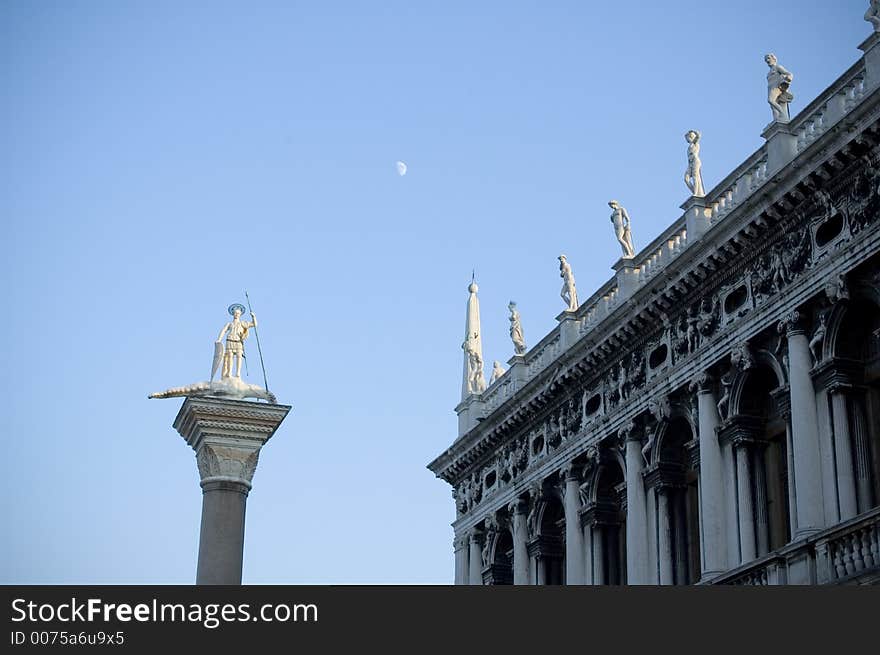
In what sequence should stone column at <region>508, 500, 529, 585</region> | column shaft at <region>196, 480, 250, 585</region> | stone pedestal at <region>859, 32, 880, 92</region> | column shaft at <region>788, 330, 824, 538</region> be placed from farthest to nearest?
stone column at <region>508, 500, 529, 585</region> → column shaft at <region>788, 330, 824, 538</region> → stone pedestal at <region>859, 32, 880, 92</region> → column shaft at <region>196, 480, 250, 585</region>

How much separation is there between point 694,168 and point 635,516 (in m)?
7.94

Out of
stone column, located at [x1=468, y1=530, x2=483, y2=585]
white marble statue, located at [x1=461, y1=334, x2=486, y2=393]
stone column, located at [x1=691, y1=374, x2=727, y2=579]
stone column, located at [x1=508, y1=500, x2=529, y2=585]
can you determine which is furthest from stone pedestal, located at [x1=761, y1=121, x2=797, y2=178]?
white marble statue, located at [x1=461, y1=334, x2=486, y2=393]

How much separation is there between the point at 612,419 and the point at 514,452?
6.42 m

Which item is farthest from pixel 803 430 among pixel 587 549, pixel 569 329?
pixel 569 329

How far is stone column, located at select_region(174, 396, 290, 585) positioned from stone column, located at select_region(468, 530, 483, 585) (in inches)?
775

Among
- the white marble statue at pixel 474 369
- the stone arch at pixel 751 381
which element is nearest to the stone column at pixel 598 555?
the stone arch at pixel 751 381

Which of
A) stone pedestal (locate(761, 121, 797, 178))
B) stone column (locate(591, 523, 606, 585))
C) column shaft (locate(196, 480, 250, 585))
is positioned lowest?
column shaft (locate(196, 480, 250, 585))

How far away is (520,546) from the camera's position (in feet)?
143

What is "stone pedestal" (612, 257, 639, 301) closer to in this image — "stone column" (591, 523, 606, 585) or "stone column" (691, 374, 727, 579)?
"stone column" (691, 374, 727, 579)

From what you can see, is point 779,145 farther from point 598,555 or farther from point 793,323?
point 598,555

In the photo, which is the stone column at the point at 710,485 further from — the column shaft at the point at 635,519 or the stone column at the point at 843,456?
the stone column at the point at 843,456

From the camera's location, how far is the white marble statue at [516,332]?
46.2 m

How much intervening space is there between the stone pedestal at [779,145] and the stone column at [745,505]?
5678 mm

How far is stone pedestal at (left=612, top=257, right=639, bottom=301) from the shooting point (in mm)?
38803
